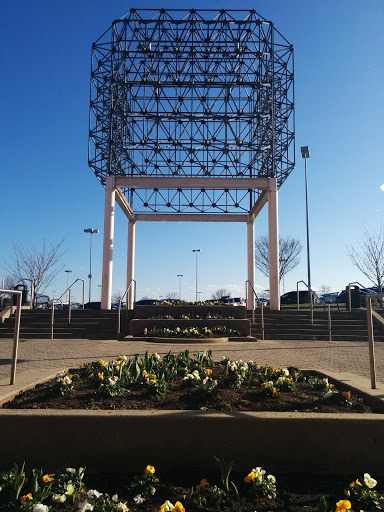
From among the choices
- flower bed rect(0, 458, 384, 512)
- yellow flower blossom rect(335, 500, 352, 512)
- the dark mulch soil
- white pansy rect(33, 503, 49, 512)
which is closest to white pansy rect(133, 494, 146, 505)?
flower bed rect(0, 458, 384, 512)

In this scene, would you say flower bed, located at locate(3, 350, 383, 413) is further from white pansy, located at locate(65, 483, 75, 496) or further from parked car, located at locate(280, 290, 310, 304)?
parked car, located at locate(280, 290, 310, 304)

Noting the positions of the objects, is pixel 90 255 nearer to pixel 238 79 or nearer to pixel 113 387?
pixel 238 79

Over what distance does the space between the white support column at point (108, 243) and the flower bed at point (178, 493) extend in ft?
49.1

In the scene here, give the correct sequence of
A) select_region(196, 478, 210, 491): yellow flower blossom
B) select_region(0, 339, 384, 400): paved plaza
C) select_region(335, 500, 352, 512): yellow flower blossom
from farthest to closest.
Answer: select_region(0, 339, 384, 400): paved plaza
select_region(196, 478, 210, 491): yellow flower blossom
select_region(335, 500, 352, 512): yellow flower blossom

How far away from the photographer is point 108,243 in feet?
58.9

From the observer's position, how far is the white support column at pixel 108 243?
17719mm

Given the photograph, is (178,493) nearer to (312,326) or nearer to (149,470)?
(149,470)

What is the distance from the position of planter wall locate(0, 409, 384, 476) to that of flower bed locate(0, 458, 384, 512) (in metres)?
0.13

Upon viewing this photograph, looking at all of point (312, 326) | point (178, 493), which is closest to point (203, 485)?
point (178, 493)

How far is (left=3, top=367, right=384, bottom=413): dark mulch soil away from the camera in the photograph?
350cm

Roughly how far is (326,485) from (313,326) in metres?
12.5

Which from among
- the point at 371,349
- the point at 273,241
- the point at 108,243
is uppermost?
the point at 273,241

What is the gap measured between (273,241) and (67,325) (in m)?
9.03

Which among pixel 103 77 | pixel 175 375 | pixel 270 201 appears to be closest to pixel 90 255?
pixel 103 77
